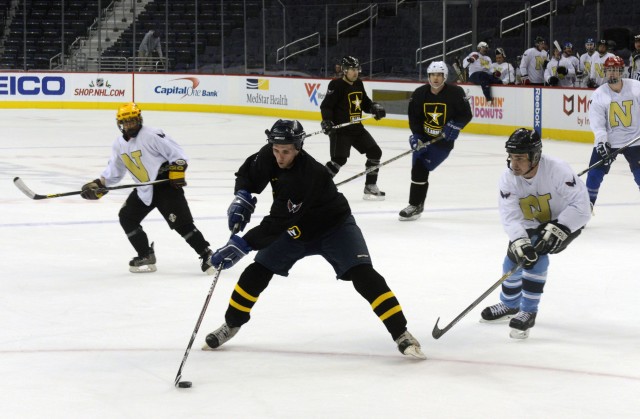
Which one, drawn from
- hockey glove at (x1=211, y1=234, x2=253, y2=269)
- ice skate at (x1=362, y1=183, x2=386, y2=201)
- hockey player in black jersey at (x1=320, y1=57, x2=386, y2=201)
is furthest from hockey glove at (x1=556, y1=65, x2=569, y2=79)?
hockey glove at (x1=211, y1=234, x2=253, y2=269)

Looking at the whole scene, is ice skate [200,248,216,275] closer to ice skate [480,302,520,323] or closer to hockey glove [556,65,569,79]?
ice skate [480,302,520,323]

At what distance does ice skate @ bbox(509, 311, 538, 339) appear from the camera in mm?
4961

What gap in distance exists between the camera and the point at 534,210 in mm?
4980

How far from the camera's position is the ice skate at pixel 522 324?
16.3 ft

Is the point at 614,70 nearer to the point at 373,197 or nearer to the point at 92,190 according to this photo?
the point at 373,197

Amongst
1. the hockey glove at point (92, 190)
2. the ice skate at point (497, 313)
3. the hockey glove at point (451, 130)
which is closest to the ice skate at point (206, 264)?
the hockey glove at point (92, 190)

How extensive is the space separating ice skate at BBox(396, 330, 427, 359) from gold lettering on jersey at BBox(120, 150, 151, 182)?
252cm

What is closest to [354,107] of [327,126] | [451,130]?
[327,126]

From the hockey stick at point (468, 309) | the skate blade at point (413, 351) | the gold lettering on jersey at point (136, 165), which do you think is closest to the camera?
the skate blade at point (413, 351)

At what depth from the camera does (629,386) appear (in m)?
4.22

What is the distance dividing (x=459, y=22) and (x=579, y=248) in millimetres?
11237

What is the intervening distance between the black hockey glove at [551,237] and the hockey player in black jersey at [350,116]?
5.40 m

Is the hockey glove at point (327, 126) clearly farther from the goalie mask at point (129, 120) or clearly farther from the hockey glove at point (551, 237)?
the hockey glove at point (551, 237)

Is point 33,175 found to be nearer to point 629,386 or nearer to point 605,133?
point 605,133
